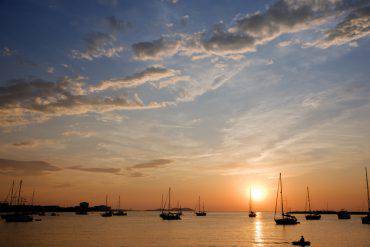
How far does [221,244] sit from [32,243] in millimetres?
41685

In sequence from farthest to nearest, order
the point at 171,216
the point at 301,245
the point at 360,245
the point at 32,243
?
the point at 171,216
the point at 360,245
the point at 32,243
the point at 301,245

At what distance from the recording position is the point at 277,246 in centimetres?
7956

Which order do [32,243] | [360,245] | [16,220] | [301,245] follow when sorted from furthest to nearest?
1. [16,220]
2. [360,245]
3. [32,243]
4. [301,245]

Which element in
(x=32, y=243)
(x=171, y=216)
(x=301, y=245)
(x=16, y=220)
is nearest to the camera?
(x=301, y=245)

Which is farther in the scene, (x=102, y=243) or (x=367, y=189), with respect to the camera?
(x=367, y=189)

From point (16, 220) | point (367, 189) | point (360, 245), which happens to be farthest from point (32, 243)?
point (367, 189)

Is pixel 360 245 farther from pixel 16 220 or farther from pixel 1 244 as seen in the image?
pixel 16 220

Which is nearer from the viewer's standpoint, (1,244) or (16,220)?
(1,244)

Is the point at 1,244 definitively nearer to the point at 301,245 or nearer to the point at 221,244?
the point at 221,244

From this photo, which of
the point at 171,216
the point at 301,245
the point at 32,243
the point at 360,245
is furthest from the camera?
the point at 171,216

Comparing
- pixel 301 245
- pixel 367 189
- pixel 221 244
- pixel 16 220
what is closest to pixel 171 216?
pixel 16 220

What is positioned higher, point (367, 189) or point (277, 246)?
point (367, 189)

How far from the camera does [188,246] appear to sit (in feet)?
258

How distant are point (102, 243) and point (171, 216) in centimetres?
12010
